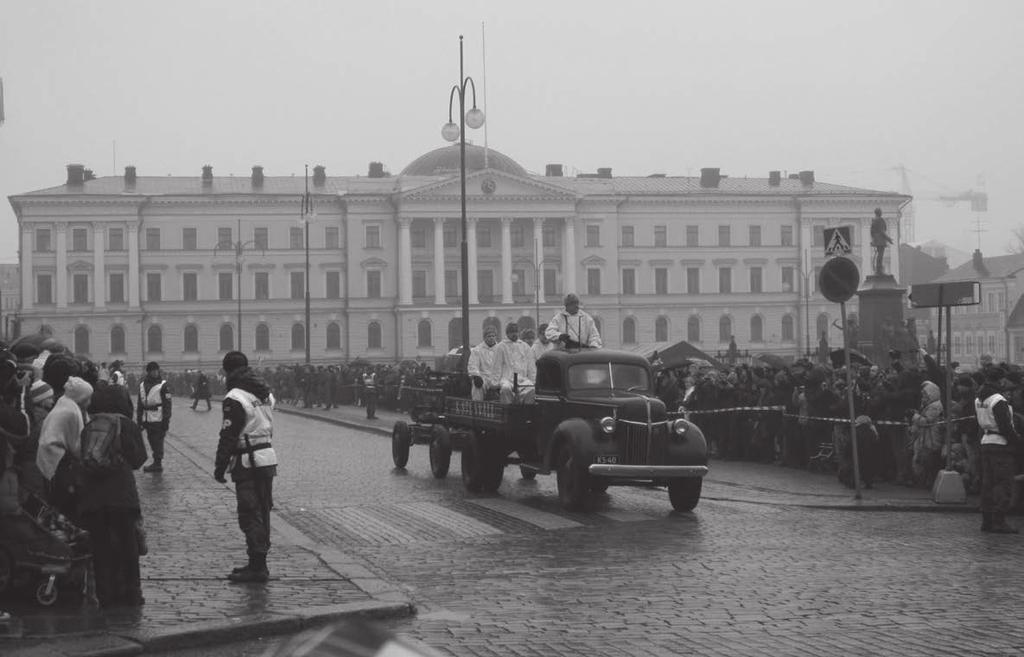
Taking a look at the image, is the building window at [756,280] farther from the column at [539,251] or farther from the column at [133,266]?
the column at [133,266]

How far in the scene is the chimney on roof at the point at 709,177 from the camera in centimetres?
11544

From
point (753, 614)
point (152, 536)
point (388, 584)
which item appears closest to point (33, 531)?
point (388, 584)

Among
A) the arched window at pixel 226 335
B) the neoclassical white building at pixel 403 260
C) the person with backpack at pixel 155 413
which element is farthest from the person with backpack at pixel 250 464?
the arched window at pixel 226 335

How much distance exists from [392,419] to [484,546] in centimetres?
2872

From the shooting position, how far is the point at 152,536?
14406 mm

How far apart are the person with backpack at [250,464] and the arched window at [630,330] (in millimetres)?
100069

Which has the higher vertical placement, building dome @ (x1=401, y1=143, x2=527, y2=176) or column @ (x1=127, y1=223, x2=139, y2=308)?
building dome @ (x1=401, y1=143, x2=527, y2=176)

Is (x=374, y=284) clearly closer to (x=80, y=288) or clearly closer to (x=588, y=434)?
(x=80, y=288)

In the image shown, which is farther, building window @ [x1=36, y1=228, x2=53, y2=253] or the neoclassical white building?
the neoclassical white building

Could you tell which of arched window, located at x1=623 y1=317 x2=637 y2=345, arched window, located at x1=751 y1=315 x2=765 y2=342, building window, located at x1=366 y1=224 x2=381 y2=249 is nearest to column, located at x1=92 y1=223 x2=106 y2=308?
building window, located at x1=366 y1=224 x2=381 y2=249

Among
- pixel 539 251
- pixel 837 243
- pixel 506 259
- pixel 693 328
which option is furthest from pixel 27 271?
pixel 837 243

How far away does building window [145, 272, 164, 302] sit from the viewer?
355ft

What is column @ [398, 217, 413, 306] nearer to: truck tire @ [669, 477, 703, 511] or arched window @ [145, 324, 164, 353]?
arched window @ [145, 324, 164, 353]

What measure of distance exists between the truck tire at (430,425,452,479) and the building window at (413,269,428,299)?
291 feet
